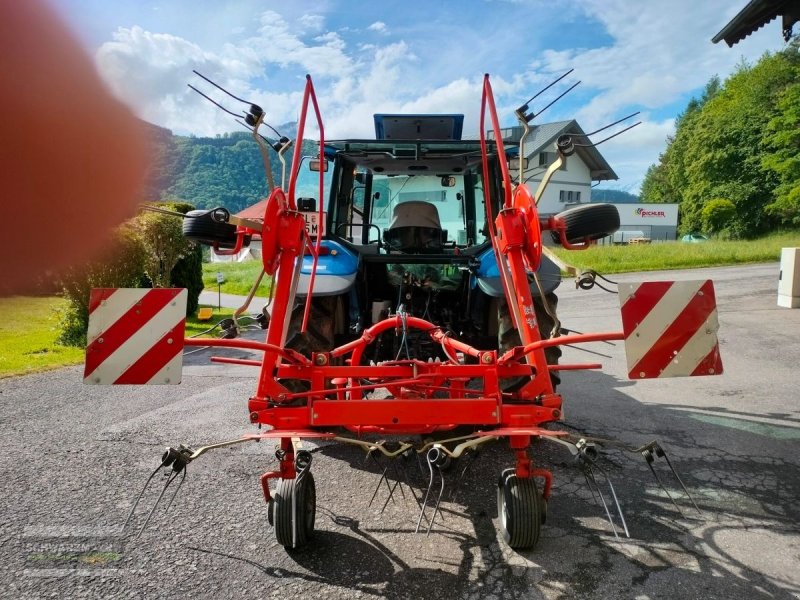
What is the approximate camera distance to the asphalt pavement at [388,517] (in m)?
2.22

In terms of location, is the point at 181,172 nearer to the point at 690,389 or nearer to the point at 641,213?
the point at 690,389

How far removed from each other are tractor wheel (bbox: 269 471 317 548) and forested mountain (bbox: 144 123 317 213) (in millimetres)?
1305

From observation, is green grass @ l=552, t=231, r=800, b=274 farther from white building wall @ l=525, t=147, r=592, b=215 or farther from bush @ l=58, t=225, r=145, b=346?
bush @ l=58, t=225, r=145, b=346

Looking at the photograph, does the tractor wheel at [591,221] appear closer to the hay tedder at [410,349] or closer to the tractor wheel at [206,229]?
the hay tedder at [410,349]

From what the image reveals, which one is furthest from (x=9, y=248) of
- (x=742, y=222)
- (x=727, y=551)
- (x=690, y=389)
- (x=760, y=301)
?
(x=742, y=222)

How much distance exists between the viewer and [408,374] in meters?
2.71

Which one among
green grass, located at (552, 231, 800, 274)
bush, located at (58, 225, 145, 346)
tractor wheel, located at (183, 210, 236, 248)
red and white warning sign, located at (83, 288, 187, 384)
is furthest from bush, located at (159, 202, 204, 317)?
green grass, located at (552, 231, 800, 274)

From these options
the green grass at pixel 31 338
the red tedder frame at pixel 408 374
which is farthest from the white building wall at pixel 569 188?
the red tedder frame at pixel 408 374

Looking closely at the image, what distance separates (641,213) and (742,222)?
6.98 meters

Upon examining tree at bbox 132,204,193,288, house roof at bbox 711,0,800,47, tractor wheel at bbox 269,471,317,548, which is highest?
house roof at bbox 711,0,800,47

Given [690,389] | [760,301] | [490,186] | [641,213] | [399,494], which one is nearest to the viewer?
[399,494]

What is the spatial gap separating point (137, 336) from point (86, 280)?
601cm

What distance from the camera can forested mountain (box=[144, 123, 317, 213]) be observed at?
3.77 m

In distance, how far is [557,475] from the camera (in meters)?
3.28
